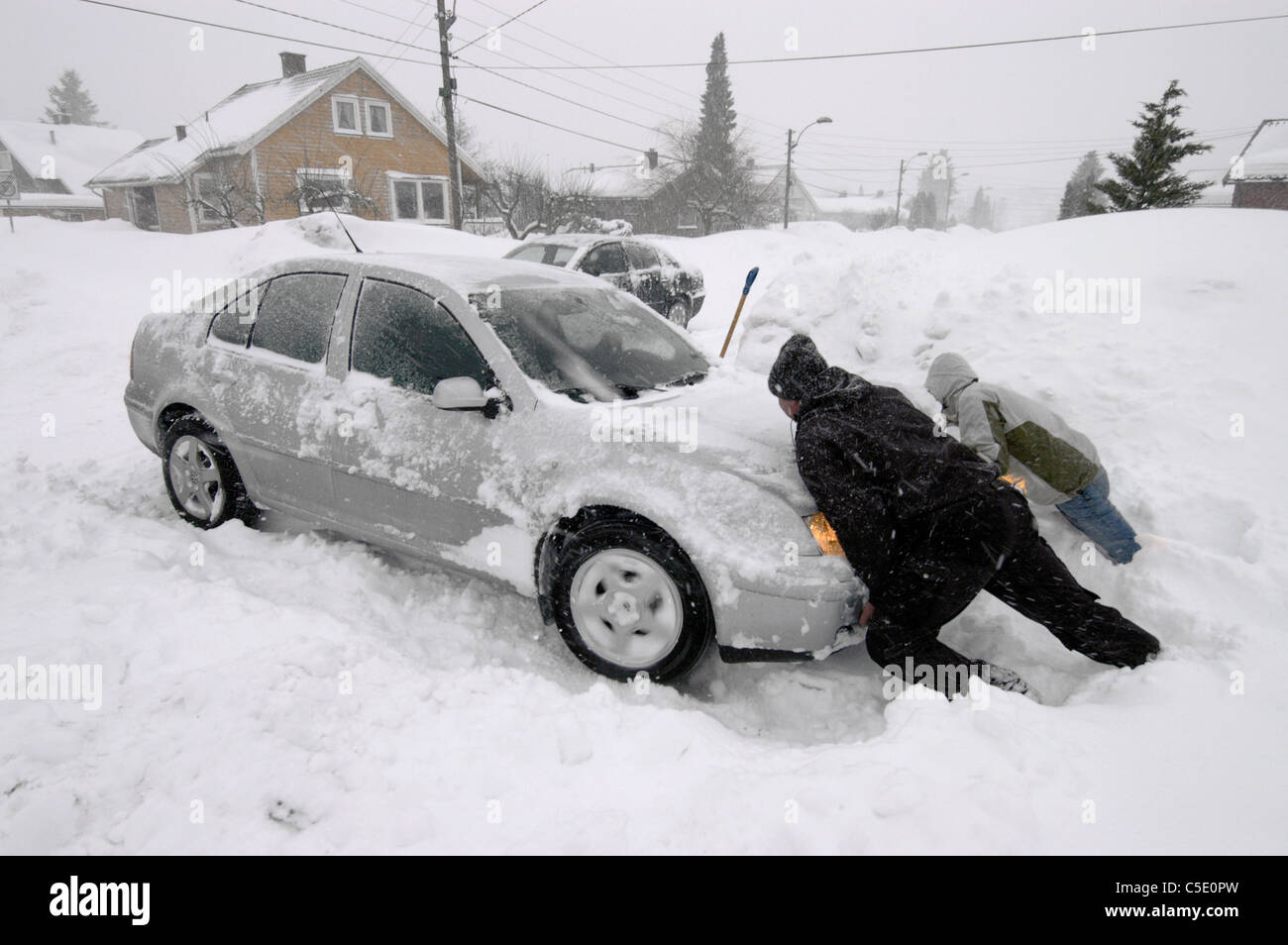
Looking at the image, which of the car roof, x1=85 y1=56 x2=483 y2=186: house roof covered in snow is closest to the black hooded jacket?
the car roof

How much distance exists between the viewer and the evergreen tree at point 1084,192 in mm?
27306

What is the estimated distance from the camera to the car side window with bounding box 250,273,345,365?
12.2 feet

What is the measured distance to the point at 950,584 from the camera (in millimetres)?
2758

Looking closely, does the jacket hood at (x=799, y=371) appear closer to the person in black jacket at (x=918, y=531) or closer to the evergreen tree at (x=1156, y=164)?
the person in black jacket at (x=918, y=531)

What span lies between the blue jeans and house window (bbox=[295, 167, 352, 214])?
22.0 meters

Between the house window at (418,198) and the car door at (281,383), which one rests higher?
the house window at (418,198)

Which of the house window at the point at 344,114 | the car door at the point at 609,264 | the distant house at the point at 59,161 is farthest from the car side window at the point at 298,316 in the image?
the distant house at the point at 59,161

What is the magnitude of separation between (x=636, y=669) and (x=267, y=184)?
2817 cm

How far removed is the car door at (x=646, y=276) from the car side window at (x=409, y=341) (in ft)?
27.4

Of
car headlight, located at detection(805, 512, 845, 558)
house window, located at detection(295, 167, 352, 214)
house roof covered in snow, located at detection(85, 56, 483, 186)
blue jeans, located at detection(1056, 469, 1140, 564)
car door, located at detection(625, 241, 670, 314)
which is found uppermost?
house roof covered in snow, located at detection(85, 56, 483, 186)

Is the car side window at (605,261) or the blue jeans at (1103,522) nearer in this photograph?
the blue jeans at (1103,522)

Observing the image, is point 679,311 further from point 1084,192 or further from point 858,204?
point 858,204

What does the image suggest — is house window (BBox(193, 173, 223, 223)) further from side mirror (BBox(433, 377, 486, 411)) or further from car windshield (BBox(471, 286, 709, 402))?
side mirror (BBox(433, 377, 486, 411))
